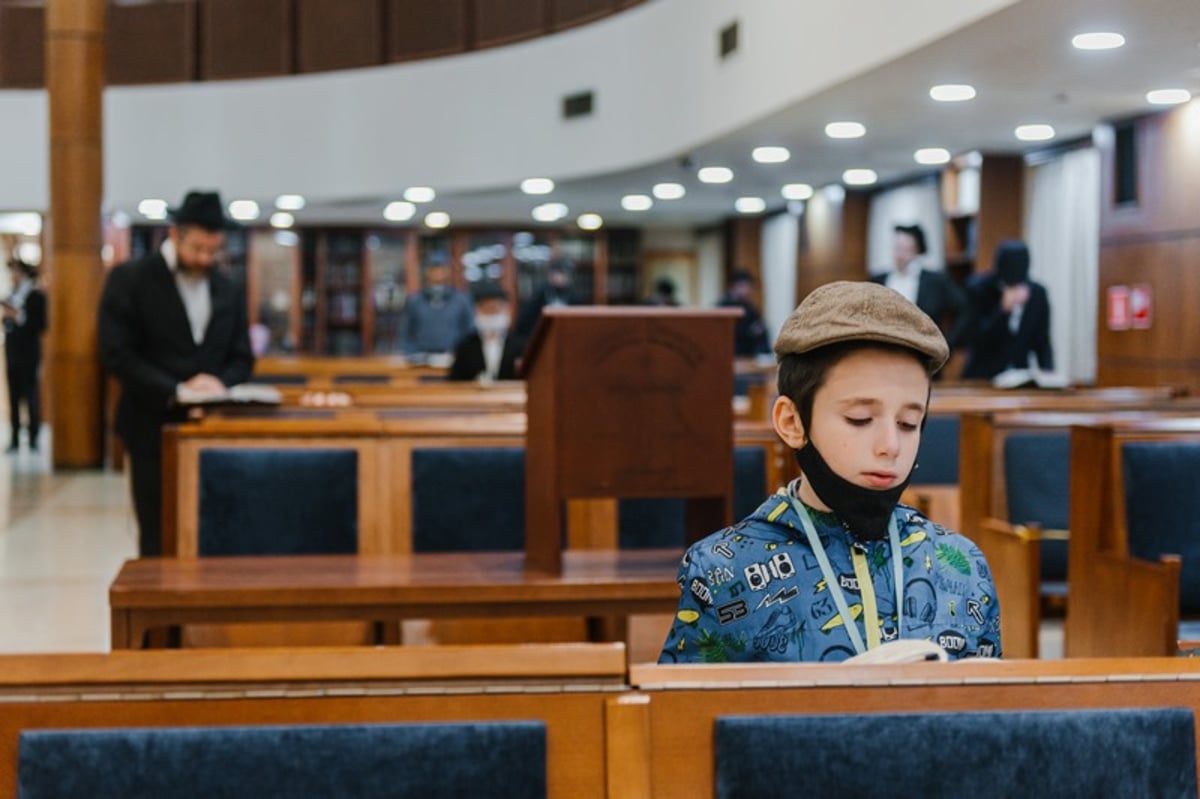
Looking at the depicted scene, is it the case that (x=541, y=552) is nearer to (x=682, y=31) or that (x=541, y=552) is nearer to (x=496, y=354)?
(x=496, y=354)

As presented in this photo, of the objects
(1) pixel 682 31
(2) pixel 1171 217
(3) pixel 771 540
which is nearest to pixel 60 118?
(1) pixel 682 31

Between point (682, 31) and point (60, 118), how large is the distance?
5.02 metres

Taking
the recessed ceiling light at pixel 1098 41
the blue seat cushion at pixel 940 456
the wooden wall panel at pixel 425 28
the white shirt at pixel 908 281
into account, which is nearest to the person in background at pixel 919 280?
the white shirt at pixel 908 281

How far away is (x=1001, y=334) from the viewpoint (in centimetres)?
1005

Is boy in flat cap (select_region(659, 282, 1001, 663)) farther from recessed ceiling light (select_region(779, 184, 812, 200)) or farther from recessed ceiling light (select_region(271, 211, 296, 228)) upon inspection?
recessed ceiling light (select_region(271, 211, 296, 228))

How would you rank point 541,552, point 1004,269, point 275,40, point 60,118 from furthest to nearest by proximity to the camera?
point 275,40 < point 60,118 < point 1004,269 < point 541,552

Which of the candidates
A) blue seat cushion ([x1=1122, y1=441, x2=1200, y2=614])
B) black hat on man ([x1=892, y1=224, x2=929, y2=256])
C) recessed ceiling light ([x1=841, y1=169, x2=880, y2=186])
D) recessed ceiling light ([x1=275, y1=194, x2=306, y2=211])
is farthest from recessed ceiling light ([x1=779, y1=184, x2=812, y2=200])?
blue seat cushion ([x1=1122, y1=441, x2=1200, y2=614])

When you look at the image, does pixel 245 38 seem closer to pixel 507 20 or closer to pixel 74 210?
pixel 507 20

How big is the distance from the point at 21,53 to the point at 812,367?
1836 centimetres

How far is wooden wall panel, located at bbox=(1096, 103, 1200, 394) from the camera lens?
412 inches

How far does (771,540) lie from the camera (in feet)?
6.91

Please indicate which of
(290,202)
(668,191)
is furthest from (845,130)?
(290,202)

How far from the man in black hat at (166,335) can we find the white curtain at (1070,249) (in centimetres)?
754

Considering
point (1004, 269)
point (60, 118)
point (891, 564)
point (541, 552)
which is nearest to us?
point (891, 564)
